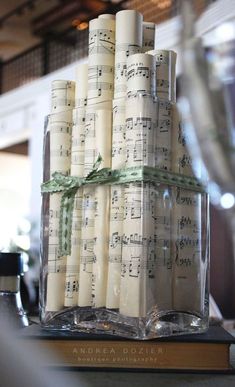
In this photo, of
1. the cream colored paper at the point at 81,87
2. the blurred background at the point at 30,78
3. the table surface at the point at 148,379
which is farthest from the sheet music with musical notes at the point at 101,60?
the blurred background at the point at 30,78

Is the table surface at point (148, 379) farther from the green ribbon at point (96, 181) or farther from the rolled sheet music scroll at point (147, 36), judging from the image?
the rolled sheet music scroll at point (147, 36)

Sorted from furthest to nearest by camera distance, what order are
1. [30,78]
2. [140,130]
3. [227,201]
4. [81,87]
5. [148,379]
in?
[30,78] → [81,87] → [140,130] → [148,379] → [227,201]

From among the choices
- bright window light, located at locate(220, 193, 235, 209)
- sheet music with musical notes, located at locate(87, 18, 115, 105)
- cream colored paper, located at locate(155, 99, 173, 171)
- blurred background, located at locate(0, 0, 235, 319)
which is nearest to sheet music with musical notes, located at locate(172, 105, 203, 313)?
cream colored paper, located at locate(155, 99, 173, 171)

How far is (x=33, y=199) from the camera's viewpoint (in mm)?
6527

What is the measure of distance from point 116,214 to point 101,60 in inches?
8.9

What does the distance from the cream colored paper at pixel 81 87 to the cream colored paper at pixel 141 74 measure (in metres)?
0.10

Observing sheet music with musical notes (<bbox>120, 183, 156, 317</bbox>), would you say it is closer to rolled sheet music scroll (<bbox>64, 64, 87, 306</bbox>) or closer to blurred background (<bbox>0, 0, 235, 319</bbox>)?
rolled sheet music scroll (<bbox>64, 64, 87, 306</bbox>)

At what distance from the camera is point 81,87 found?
82 centimetres

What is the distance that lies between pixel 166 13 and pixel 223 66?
16.5ft

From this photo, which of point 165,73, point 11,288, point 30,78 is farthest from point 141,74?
point 30,78

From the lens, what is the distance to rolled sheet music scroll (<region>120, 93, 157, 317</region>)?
673 millimetres

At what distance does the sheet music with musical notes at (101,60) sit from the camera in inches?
31.2

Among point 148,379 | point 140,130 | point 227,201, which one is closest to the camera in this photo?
point 227,201

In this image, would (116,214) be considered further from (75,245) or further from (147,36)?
(147,36)
